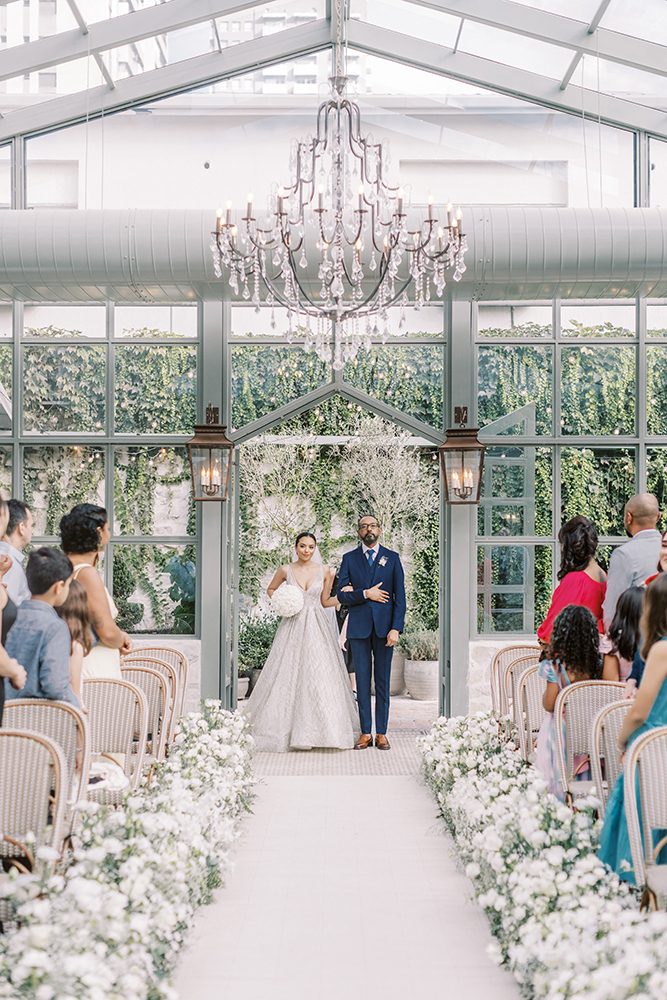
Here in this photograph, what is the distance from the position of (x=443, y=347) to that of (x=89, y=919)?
224 inches

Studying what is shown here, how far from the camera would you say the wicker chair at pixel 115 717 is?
3.73m

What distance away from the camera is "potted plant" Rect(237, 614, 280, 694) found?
31.9 ft

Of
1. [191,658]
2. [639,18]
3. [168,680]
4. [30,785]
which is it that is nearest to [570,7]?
[639,18]

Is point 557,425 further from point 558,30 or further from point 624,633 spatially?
point 624,633

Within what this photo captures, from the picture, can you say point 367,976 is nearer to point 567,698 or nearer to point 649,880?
point 649,880

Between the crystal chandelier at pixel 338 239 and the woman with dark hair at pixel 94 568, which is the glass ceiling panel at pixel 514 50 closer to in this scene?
the crystal chandelier at pixel 338 239

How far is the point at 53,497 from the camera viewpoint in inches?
285

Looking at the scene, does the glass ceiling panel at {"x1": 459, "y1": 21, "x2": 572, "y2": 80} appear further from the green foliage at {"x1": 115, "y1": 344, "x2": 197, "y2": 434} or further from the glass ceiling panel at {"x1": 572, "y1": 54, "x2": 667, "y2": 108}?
the green foliage at {"x1": 115, "y1": 344, "x2": 197, "y2": 434}

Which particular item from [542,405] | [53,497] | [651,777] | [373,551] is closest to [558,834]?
[651,777]

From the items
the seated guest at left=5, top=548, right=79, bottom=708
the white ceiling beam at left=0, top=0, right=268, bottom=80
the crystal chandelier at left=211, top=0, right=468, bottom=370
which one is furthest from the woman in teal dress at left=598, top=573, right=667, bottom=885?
the white ceiling beam at left=0, top=0, right=268, bottom=80

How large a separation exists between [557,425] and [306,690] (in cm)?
278

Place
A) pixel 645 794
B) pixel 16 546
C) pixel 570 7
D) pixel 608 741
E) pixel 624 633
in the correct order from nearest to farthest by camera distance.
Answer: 1. pixel 645 794
2. pixel 608 741
3. pixel 624 633
4. pixel 16 546
5. pixel 570 7

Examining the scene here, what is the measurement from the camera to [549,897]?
2.54 meters

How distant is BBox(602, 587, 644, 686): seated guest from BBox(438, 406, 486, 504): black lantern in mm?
2858
